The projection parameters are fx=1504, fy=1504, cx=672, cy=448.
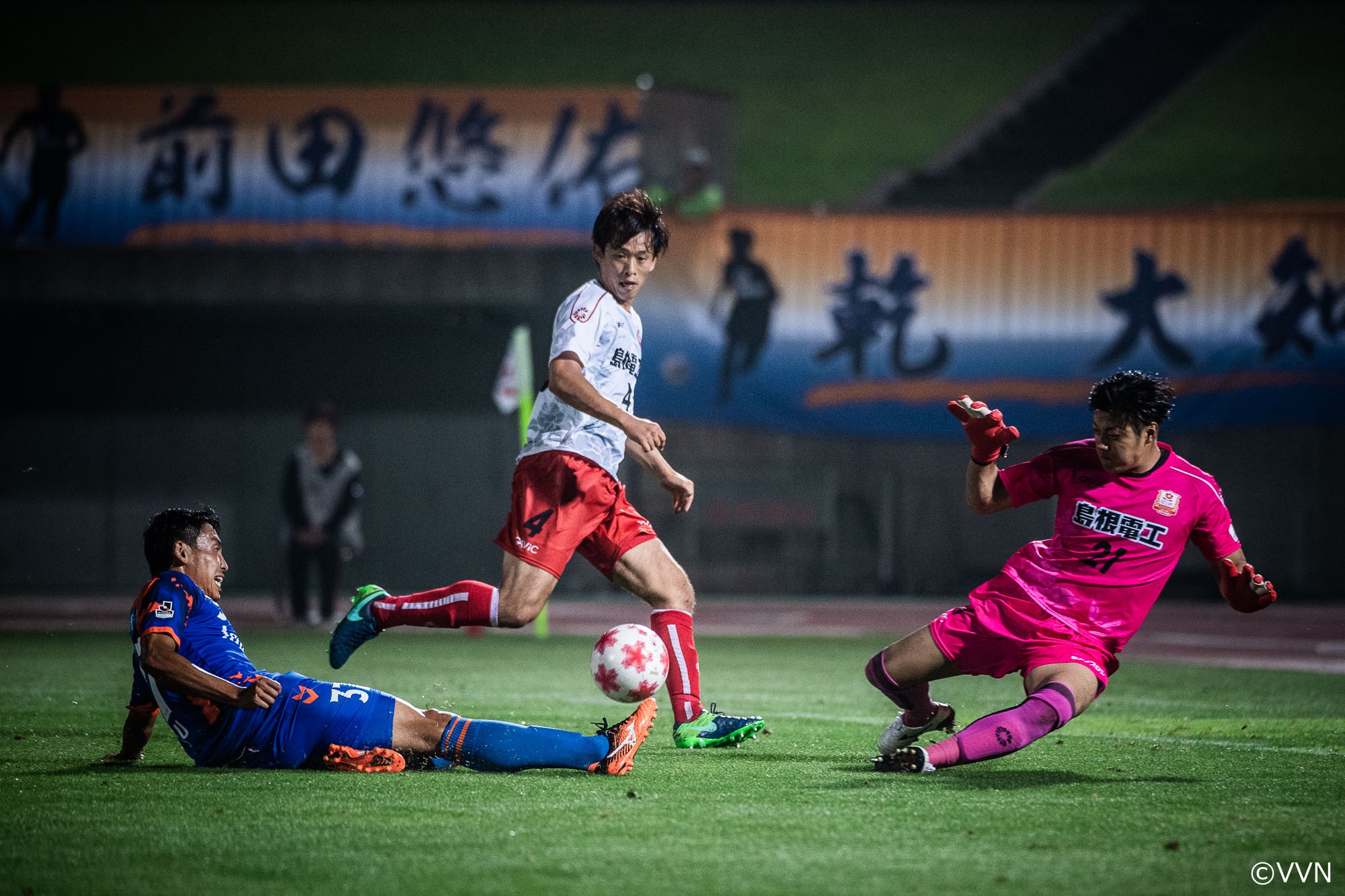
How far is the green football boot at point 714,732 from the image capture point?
6.22 m

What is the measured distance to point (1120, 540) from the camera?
5.77 meters

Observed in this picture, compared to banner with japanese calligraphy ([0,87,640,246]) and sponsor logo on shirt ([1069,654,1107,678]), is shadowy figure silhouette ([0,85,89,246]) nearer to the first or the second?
banner with japanese calligraphy ([0,87,640,246])

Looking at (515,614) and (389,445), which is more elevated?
(515,614)

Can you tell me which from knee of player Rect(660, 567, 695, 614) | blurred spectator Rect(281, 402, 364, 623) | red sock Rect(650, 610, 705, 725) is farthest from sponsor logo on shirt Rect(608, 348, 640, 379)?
blurred spectator Rect(281, 402, 364, 623)


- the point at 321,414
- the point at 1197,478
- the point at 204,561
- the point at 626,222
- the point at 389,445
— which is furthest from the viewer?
the point at 389,445

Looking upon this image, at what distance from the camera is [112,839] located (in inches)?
176

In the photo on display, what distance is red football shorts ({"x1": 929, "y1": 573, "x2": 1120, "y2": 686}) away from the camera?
18.8 feet

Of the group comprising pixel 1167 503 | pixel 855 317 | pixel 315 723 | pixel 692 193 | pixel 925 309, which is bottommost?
pixel 315 723

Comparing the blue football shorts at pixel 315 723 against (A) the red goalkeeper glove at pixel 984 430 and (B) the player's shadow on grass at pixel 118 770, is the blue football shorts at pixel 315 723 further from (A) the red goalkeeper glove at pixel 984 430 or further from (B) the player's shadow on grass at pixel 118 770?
(A) the red goalkeeper glove at pixel 984 430

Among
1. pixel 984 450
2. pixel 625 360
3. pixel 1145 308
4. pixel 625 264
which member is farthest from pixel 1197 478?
pixel 1145 308

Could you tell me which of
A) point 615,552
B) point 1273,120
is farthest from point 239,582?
point 1273,120

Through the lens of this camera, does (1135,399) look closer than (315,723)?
No

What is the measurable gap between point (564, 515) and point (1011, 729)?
1.94m

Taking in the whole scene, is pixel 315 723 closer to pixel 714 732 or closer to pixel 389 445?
pixel 714 732
